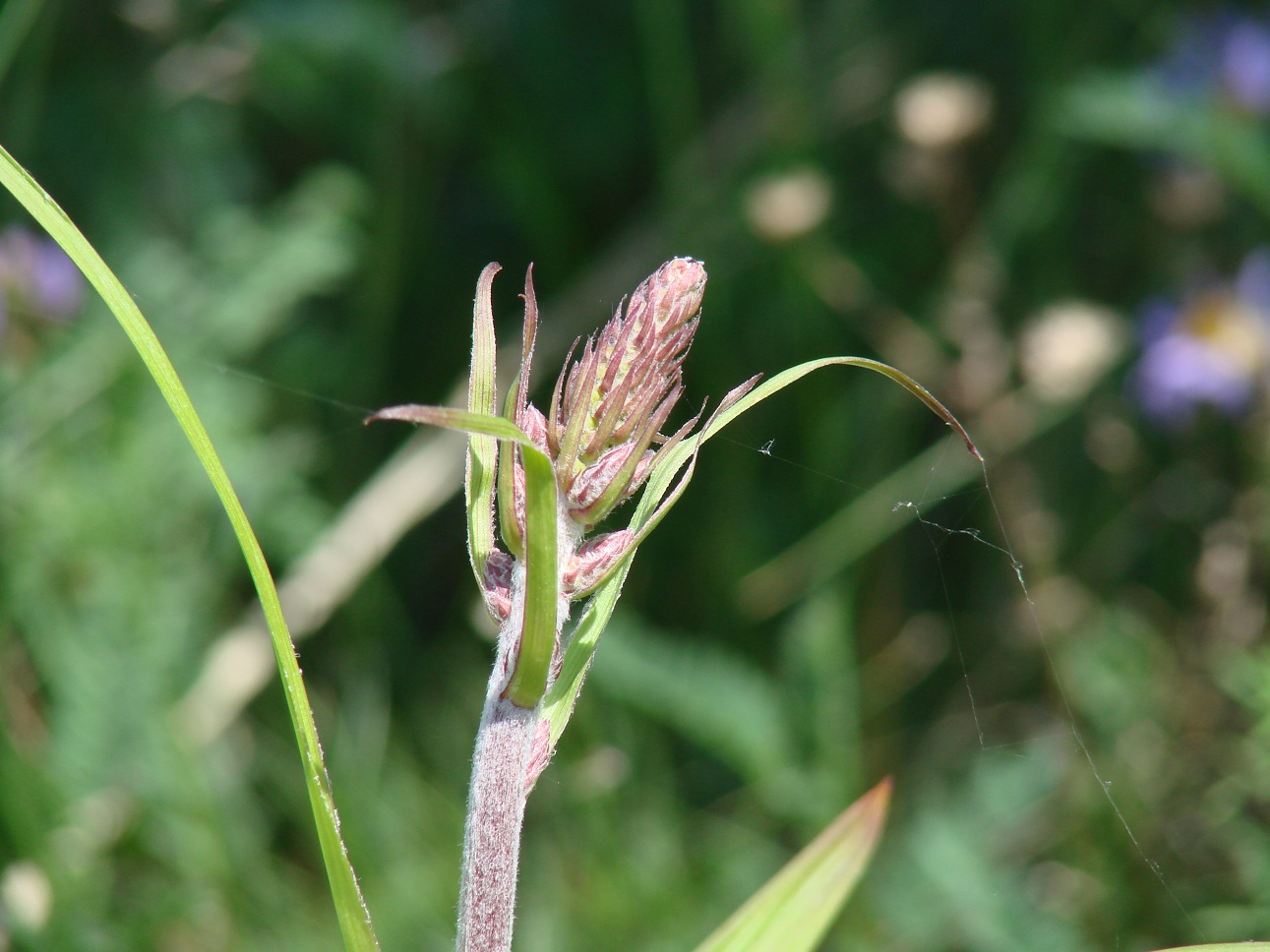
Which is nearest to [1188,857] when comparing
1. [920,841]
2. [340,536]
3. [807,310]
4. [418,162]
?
[920,841]

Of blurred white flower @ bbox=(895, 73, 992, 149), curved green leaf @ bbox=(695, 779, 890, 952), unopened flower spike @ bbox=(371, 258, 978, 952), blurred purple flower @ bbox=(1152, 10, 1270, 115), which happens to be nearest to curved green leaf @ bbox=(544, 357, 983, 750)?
unopened flower spike @ bbox=(371, 258, 978, 952)

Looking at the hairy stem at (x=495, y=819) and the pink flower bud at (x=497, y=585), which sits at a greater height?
the pink flower bud at (x=497, y=585)

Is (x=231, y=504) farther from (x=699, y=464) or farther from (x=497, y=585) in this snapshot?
(x=699, y=464)

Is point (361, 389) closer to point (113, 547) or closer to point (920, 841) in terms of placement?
point (113, 547)

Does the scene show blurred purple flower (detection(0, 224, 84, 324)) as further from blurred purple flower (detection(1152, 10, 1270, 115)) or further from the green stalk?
blurred purple flower (detection(1152, 10, 1270, 115))

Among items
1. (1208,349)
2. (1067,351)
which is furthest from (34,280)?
(1208,349)

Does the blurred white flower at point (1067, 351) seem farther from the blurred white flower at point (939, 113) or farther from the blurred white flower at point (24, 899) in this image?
the blurred white flower at point (24, 899)

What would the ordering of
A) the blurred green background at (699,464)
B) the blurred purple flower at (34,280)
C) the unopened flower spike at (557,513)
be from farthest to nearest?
1. the blurred purple flower at (34,280)
2. the blurred green background at (699,464)
3. the unopened flower spike at (557,513)

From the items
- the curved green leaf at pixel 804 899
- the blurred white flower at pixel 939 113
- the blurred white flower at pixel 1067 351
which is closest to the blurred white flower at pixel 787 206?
the blurred white flower at pixel 939 113
